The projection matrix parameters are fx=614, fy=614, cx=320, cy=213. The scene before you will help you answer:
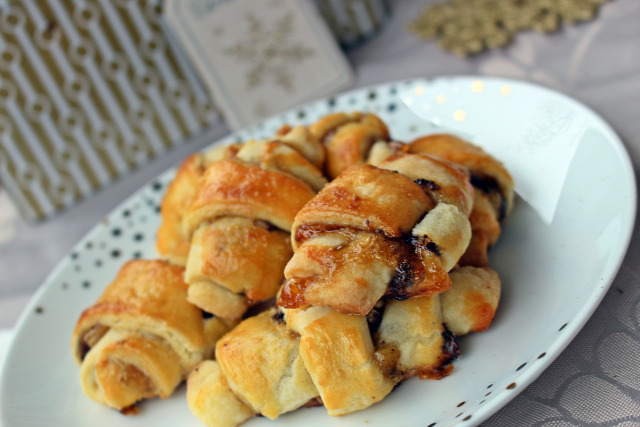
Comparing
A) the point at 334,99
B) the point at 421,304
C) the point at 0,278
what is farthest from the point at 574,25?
the point at 0,278

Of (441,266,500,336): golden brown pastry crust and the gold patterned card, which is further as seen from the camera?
the gold patterned card

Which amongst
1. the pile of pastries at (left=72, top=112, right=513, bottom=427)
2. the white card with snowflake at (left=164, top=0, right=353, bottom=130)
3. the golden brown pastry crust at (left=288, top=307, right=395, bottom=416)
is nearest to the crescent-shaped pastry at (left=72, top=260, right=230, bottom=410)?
the pile of pastries at (left=72, top=112, right=513, bottom=427)

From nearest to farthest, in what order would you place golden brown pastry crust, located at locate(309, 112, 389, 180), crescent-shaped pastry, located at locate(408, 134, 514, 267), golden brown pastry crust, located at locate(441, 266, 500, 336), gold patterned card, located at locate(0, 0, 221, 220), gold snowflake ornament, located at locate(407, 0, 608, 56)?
golden brown pastry crust, located at locate(441, 266, 500, 336)
crescent-shaped pastry, located at locate(408, 134, 514, 267)
golden brown pastry crust, located at locate(309, 112, 389, 180)
gold snowflake ornament, located at locate(407, 0, 608, 56)
gold patterned card, located at locate(0, 0, 221, 220)

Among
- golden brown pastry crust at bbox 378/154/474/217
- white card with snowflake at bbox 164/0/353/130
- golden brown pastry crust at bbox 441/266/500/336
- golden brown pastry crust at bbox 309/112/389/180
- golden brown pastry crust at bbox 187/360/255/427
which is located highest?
white card with snowflake at bbox 164/0/353/130

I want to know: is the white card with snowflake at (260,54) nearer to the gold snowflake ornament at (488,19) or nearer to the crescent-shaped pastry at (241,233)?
the gold snowflake ornament at (488,19)

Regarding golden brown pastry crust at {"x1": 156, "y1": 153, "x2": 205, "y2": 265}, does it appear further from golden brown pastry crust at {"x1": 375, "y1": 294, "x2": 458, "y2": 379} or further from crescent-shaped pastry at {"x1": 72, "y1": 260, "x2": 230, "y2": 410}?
golden brown pastry crust at {"x1": 375, "y1": 294, "x2": 458, "y2": 379}

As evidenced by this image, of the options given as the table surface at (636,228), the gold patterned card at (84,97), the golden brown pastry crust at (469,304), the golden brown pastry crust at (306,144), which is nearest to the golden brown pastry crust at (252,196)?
the golden brown pastry crust at (306,144)

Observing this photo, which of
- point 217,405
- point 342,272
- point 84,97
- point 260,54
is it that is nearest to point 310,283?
point 342,272
